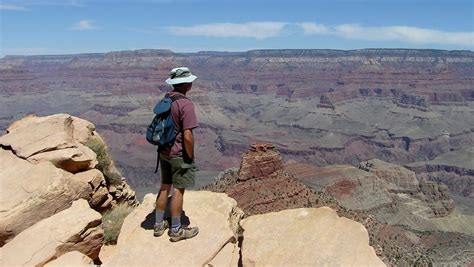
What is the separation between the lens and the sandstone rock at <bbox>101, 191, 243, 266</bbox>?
8719 millimetres

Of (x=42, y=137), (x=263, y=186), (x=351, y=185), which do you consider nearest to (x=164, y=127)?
(x=42, y=137)

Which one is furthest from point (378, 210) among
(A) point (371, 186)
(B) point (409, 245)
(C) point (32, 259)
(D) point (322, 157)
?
(D) point (322, 157)

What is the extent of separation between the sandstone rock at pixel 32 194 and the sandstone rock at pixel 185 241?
134 cm

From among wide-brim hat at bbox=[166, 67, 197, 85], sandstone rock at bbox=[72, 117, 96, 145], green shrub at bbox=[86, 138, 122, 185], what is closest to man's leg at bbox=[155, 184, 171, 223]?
wide-brim hat at bbox=[166, 67, 197, 85]

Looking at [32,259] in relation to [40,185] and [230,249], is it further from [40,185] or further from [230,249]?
[230,249]

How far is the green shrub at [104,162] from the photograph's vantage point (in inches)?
561

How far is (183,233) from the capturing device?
931 centimetres

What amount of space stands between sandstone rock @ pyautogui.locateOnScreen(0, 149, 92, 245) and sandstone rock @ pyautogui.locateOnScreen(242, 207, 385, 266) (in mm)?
3644

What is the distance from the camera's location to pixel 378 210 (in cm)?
7762

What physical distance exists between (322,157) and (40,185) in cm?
17932

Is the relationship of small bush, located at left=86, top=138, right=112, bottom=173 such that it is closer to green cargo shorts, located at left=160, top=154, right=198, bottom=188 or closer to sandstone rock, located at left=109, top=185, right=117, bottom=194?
sandstone rock, located at left=109, top=185, right=117, bottom=194

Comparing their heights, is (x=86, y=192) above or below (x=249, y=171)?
above

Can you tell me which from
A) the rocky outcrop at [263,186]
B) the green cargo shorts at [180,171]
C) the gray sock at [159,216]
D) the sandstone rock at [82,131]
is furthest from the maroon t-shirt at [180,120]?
the rocky outcrop at [263,186]

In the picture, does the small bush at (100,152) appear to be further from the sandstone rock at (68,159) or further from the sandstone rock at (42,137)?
the sandstone rock at (68,159)
